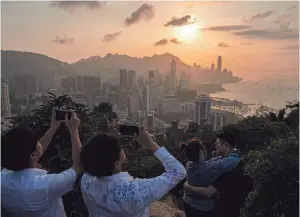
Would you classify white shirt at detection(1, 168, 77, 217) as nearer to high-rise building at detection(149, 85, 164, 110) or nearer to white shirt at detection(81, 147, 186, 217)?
white shirt at detection(81, 147, 186, 217)

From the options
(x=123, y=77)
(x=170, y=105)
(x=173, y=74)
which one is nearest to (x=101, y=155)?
(x=123, y=77)

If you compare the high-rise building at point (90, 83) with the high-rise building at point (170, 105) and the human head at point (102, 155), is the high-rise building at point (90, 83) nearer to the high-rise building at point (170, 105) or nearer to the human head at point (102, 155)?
the high-rise building at point (170, 105)

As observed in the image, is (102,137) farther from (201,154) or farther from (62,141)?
(62,141)

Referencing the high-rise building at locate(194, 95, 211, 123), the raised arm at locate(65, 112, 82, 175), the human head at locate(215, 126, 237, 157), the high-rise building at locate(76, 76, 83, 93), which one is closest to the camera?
the raised arm at locate(65, 112, 82, 175)

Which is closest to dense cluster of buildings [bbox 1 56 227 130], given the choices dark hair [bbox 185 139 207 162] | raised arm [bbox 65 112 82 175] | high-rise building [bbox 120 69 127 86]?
high-rise building [bbox 120 69 127 86]

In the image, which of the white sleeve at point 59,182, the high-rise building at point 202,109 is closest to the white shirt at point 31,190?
the white sleeve at point 59,182

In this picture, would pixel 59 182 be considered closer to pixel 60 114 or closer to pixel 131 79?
pixel 60 114
